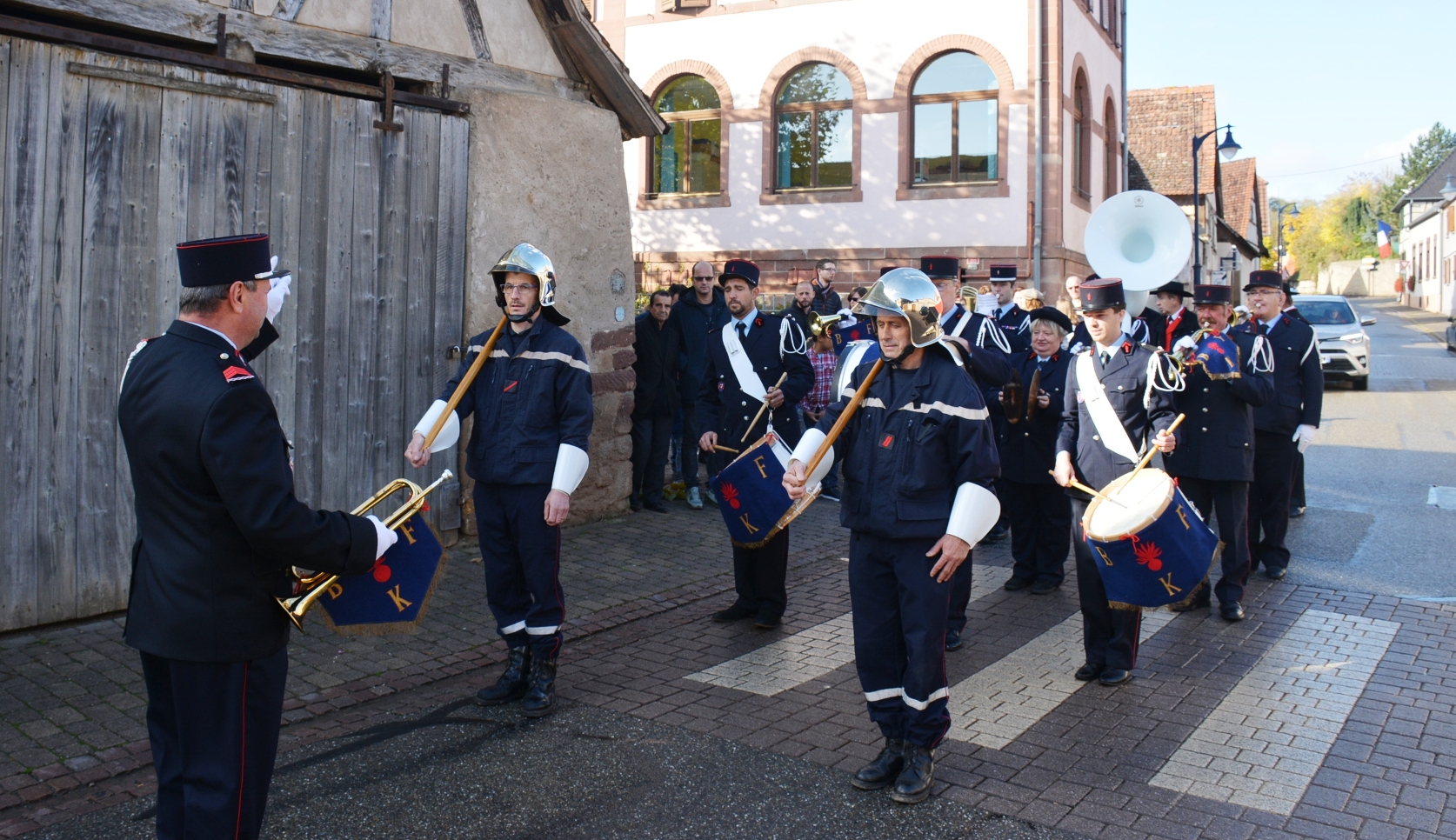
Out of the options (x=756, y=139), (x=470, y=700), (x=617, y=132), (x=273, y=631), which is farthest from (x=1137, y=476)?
(x=756, y=139)

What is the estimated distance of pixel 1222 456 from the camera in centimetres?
714

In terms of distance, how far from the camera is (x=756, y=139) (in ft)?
68.2

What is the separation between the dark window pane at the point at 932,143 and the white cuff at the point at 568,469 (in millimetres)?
15848

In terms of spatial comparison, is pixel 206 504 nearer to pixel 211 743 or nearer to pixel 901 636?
pixel 211 743

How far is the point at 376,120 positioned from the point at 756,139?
13.7 m

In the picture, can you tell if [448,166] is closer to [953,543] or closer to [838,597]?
[838,597]

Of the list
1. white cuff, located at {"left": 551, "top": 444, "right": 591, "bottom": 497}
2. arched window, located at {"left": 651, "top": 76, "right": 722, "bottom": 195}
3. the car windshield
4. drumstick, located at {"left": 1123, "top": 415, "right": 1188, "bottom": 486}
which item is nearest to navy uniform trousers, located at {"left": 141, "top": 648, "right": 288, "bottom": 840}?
white cuff, located at {"left": 551, "top": 444, "right": 591, "bottom": 497}

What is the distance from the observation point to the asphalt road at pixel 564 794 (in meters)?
4.14

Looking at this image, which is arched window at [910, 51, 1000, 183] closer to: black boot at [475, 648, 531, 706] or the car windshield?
the car windshield

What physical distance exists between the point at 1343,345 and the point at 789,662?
64.7 feet

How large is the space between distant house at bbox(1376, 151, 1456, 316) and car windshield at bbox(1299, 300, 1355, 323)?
122 feet

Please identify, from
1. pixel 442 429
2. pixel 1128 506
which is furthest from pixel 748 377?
pixel 1128 506

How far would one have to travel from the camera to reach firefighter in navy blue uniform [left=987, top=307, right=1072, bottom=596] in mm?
7848

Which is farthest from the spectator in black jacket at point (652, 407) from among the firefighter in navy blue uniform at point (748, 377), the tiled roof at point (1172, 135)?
the tiled roof at point (1172, 135)
